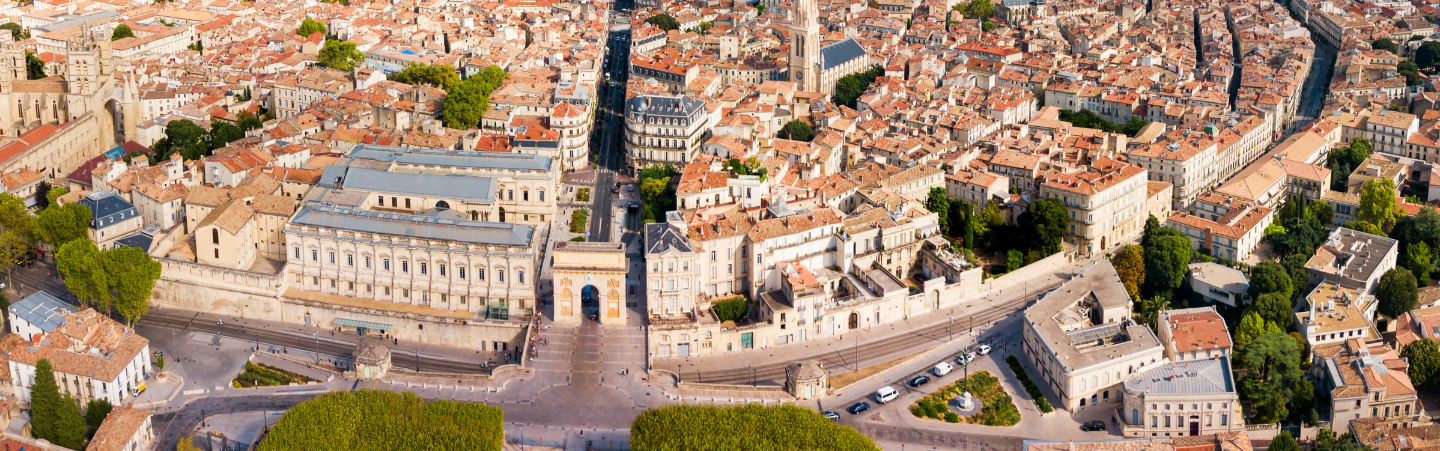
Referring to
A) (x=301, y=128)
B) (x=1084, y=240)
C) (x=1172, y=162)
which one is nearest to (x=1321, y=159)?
(x=1172, y=162)

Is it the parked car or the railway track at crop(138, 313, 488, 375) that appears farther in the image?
the railway track at crop(138, 313, 488, 375)

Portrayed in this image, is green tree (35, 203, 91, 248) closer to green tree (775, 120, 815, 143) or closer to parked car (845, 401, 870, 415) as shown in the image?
parked car (845, 401, 870, 415)

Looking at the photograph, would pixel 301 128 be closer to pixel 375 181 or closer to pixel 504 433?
pixel 375 181

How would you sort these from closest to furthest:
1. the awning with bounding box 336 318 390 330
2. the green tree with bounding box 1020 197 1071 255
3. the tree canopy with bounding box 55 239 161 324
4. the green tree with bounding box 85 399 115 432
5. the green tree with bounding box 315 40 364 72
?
the green tree with bounding box 85 399 115 432, the tree canopy with bounding box 55 239 161 324, the awning with bounding box 336 318 390 330, the green tree with bounding box 1020 197 1071 255, the green tree with bounding box 315 40 364 72

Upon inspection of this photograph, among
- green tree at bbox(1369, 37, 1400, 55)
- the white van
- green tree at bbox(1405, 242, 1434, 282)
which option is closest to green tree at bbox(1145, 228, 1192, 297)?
green tree at bbox(1405, 242, 1434, 282)

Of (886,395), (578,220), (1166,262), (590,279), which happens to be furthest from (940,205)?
(590,279)
